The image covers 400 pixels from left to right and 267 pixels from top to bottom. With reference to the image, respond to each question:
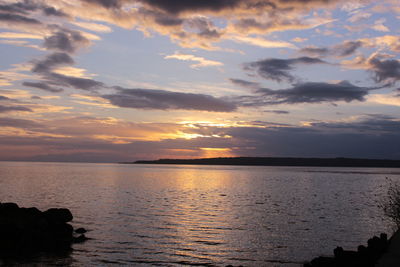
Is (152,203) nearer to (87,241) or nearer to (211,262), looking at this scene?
(87,241)

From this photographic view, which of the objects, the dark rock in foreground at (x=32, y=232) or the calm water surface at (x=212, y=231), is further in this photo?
the dark rock in foreground at (x=32, y=232)

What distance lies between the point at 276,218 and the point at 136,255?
22.8 metres

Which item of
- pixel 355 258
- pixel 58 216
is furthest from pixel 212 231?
pixel 355 258

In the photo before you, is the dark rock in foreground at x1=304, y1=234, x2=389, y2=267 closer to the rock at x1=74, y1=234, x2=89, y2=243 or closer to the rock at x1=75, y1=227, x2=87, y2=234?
the rock at x1=74, y1=234, x2=89, y2=243

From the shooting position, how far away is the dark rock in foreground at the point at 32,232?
28.2 meters

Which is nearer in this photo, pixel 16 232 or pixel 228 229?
pixel 16 232

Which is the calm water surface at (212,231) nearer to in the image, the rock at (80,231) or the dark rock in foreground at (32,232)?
the rock at (80,231)

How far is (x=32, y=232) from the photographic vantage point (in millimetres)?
29562

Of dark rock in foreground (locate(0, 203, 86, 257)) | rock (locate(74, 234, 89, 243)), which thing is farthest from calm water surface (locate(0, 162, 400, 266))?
dark rock in foreground (locate(0, 203, 86, 257))

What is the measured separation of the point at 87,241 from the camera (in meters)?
30.3

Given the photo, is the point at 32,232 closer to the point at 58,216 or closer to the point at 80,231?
the point at 58,216

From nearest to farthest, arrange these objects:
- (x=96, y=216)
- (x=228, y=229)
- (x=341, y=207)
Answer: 1. (x=228, y=229)
2. (x=96, y=216)
3. (x=341, y=207)

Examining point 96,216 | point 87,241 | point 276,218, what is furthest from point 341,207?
point 87,241

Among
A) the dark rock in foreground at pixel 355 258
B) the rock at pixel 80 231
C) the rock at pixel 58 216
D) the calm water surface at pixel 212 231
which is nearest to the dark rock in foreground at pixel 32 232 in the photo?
the rock at pixel 58 216
